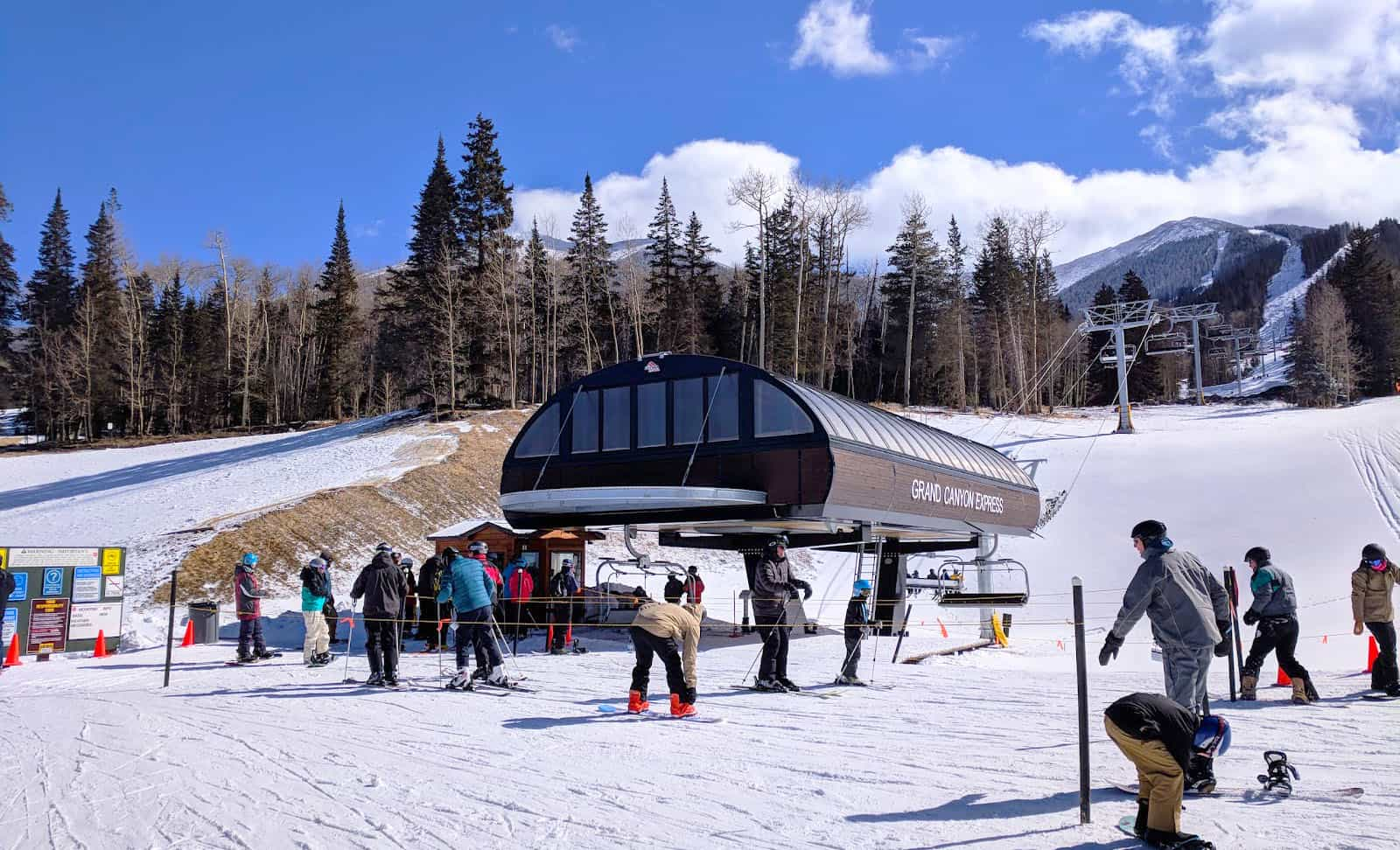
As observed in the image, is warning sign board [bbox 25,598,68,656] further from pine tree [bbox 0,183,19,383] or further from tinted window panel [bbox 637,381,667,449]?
pine tree [bbox 0,183,19,383]

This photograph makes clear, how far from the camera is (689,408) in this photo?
18.6 metres

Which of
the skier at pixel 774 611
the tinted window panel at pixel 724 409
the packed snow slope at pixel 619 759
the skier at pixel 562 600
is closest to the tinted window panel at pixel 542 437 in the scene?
the skier at pixel 562 600

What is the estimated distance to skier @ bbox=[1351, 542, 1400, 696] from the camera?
962 cm

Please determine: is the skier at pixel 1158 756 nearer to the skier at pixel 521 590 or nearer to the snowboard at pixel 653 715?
the snowboard at pixel 653 715

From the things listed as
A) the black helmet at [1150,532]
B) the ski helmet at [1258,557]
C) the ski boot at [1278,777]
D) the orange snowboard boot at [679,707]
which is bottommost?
the orange snowboard boot at [679,707]

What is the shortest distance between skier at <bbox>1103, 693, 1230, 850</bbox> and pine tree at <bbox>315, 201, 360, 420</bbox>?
58.7m

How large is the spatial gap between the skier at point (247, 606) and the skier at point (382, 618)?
10.7 ft

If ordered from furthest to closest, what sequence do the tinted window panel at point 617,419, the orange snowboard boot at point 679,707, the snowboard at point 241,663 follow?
the tinted window panel at point 617,419, the snowboard at point 241,663, the orange snowboard boot at point 679,707

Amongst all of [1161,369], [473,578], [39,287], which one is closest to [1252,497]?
[473,578]

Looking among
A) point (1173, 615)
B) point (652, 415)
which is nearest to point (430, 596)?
point (652, 415)

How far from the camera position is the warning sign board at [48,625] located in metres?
15.3

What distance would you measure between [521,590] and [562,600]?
1494 millimetres

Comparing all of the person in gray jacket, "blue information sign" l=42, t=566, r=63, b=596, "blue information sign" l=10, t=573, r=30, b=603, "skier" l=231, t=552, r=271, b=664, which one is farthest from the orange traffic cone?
the person in gray jacket

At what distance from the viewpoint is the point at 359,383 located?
69312mm
